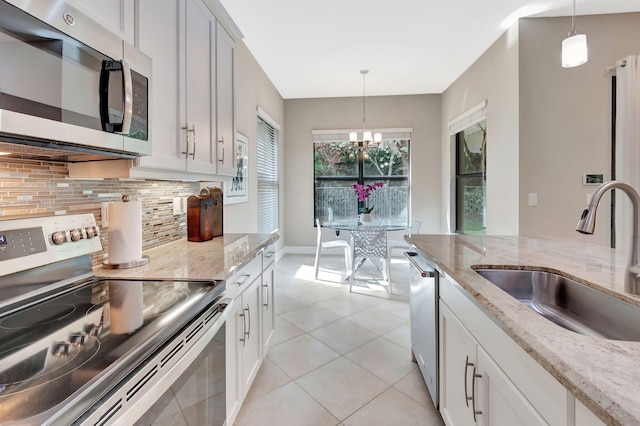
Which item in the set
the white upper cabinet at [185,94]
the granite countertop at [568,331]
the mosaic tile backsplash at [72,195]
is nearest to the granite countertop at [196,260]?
the mosaic tile backsplash at [72,195]

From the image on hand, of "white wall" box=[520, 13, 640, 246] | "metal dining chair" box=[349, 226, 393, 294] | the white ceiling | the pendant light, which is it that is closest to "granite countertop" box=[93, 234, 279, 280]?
"metal dining chair" box=[349, 226, 393, 294]

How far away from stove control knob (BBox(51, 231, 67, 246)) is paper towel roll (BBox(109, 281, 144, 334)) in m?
0.22

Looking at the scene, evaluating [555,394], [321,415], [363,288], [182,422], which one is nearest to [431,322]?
[321,415]

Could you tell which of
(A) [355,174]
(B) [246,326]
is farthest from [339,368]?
(A) [355,174]

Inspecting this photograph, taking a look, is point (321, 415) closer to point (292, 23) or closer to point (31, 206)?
point (31, 206)

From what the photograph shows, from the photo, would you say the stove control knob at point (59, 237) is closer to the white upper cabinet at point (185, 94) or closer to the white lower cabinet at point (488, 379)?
the white upper cabinet at point (185, 94)

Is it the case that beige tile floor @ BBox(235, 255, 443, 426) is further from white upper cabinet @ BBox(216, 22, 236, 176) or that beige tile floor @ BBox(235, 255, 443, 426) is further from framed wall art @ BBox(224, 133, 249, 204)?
white upper cabinet @ BBox(216, 22, 236, 176)

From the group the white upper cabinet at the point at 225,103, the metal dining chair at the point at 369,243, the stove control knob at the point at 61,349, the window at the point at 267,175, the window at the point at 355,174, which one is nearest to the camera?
the stove control knob at the point at 61,349

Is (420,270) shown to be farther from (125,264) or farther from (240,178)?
(240,178)

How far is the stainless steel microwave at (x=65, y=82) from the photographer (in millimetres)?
748

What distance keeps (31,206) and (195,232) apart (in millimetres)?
987

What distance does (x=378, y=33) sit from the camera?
336 cm

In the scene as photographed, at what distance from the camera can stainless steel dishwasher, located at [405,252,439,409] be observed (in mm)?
1627

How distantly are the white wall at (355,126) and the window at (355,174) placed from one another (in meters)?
0.15
